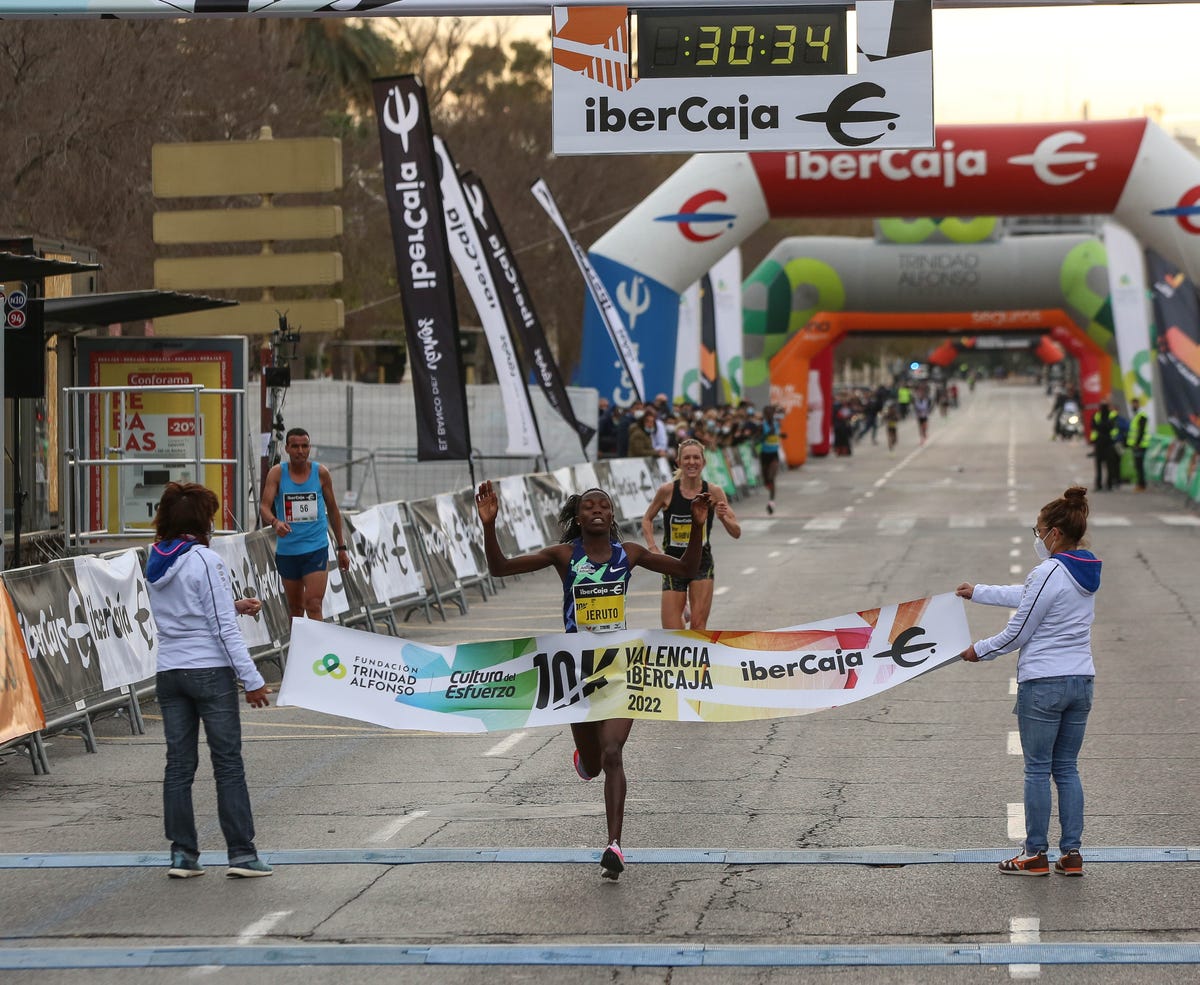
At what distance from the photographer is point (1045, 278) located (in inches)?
2014

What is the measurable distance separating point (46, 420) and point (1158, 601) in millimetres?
11612

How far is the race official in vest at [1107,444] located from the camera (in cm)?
3966

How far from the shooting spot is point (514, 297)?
89.1ft

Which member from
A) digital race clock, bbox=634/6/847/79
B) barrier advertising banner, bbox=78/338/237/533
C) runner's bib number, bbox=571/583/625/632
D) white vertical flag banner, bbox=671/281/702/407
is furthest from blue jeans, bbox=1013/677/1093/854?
white vertical flag banner, bbox=671/281/702/407

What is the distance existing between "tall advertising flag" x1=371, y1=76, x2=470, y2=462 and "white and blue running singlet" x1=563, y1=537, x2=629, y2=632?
33.7ft

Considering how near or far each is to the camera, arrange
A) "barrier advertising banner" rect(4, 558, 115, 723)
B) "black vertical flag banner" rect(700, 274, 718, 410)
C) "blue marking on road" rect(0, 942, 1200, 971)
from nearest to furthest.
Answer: "blue marking on road" rect(0, 942, 1200, 971)
"barrier advertising banner" rect(4, 558, 115, 723)
"black vertical flag banner" rect(700, 274, 718, 410)

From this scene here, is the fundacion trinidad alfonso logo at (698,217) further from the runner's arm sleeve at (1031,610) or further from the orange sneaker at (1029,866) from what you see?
the orange sneaker at (1029,866)

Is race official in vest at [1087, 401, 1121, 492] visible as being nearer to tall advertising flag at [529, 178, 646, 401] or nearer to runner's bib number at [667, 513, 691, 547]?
tall advertising flag at [529, 178, 646, 401]

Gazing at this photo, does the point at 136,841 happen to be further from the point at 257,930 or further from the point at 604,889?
the point at 604,889

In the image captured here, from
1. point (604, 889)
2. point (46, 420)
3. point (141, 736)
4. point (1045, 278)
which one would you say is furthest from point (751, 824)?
point (1045, 278)

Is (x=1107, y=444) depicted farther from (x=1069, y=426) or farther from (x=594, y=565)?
(x=1069, y=426)

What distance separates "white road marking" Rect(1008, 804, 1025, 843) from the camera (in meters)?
8.77

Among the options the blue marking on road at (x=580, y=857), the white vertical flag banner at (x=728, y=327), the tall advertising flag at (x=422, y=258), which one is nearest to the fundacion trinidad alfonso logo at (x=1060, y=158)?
the tall advertising flag at (x=422, y=258)

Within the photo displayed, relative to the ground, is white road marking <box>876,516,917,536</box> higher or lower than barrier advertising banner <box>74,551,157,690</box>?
lower
